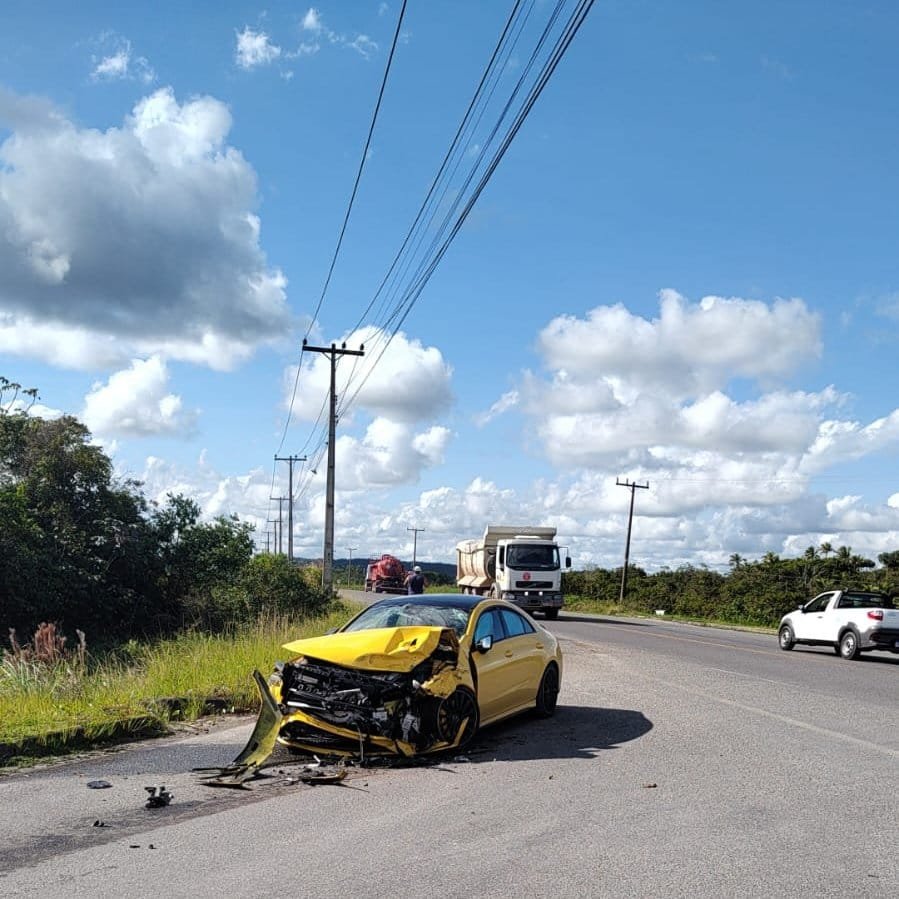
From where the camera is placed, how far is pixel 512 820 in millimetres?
6547

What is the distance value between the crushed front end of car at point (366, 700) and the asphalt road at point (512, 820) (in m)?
0.29

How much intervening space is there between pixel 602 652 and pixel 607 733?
10372 mm

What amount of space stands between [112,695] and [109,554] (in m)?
20.2

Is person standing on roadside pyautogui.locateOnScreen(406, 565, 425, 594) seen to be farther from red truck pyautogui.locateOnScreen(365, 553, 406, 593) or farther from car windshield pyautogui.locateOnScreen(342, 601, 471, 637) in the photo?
red truck pyautogui.locateOnScreen(365, 553, 406, 593)

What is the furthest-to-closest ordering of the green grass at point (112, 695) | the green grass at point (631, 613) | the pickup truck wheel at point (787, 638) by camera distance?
1. the green grass at point (631, 613)
2. the pickup truck wheel at point (787, 638)
3. the green grass at point (112, 695)

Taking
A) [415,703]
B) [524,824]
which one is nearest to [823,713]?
[415,703]

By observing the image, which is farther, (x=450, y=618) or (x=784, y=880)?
(x=450, y=618)

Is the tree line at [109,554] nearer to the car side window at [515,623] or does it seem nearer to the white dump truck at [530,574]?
the white dump truck at [530,574]

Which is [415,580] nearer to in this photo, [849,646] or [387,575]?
[849,646]

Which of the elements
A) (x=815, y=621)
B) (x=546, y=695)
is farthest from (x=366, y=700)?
(x=815, y=621)

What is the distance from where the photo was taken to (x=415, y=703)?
27.9 feet

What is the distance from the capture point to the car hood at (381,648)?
8562mm

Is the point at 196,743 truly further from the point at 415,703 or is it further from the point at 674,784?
the point at 674,784

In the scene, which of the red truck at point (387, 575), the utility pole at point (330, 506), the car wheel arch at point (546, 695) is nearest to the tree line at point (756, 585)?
the red truck at point (387, 575)
